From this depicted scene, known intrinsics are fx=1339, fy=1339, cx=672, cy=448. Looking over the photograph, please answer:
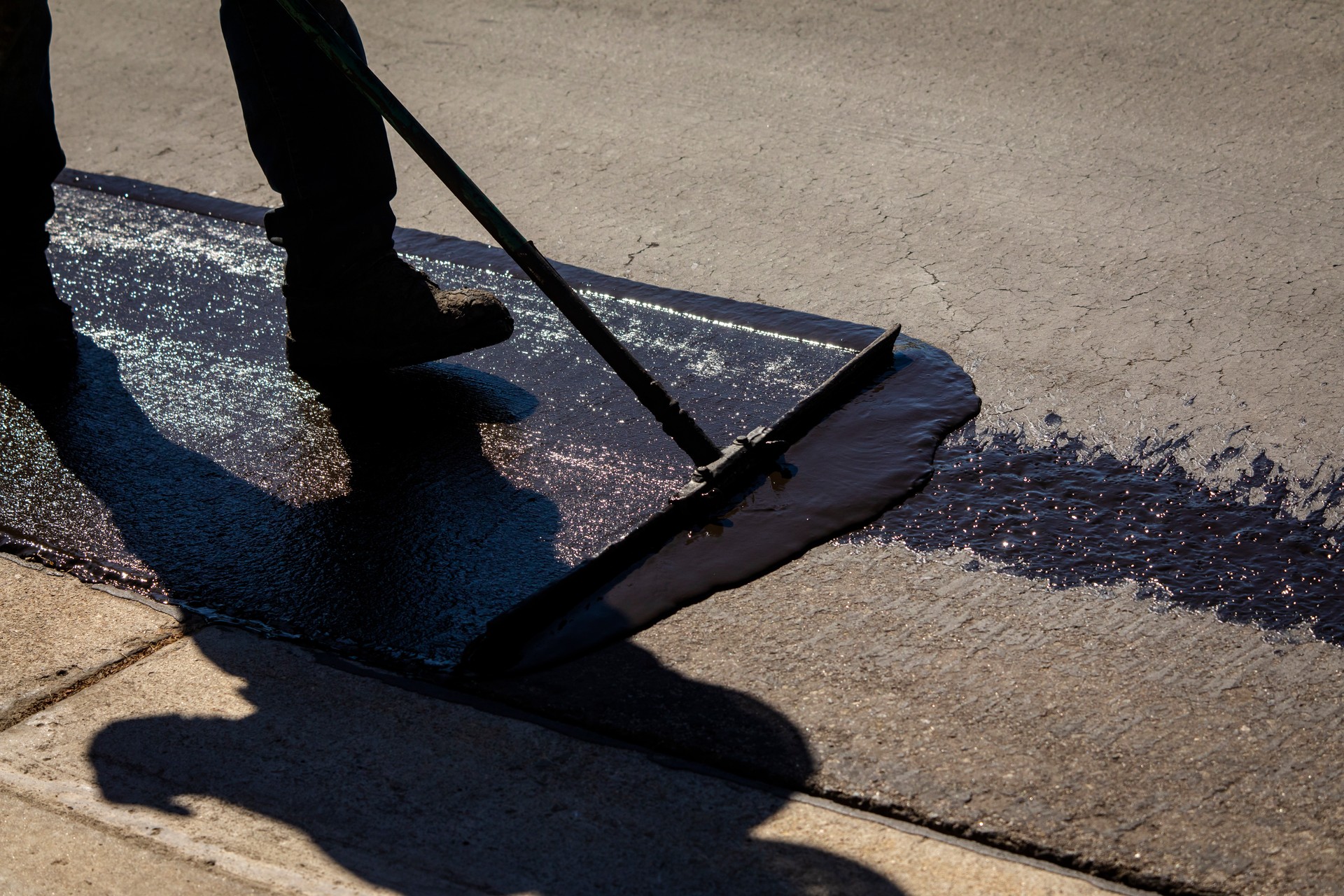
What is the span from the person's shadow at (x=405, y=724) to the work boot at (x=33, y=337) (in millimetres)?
364

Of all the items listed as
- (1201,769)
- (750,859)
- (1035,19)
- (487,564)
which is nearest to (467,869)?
(750,859)

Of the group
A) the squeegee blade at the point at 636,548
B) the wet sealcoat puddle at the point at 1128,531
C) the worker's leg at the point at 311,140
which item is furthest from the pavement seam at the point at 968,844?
the worker's leg at the point at 311,140

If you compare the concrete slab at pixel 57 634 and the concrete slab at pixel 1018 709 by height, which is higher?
the concrete slab at pixel 1018 709

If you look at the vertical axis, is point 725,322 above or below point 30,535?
above

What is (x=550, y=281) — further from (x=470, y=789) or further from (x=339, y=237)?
(x=470, y=789)

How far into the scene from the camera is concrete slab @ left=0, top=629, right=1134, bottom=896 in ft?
5.51

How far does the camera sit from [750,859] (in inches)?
67.0

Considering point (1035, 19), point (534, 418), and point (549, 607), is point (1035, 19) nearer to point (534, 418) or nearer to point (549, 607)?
point (534, 418)

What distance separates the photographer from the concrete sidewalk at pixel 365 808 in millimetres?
1682

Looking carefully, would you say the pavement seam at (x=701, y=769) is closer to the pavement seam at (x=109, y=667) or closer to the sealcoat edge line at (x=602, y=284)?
the pavement seam at (x=109, y=667)

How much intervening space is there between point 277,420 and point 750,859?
167cm

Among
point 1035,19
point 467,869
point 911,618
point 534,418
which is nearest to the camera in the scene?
point 467,869

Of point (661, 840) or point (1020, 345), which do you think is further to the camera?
point (1020, 345)

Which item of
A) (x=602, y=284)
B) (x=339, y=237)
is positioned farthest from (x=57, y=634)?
(x=602, y=284)
